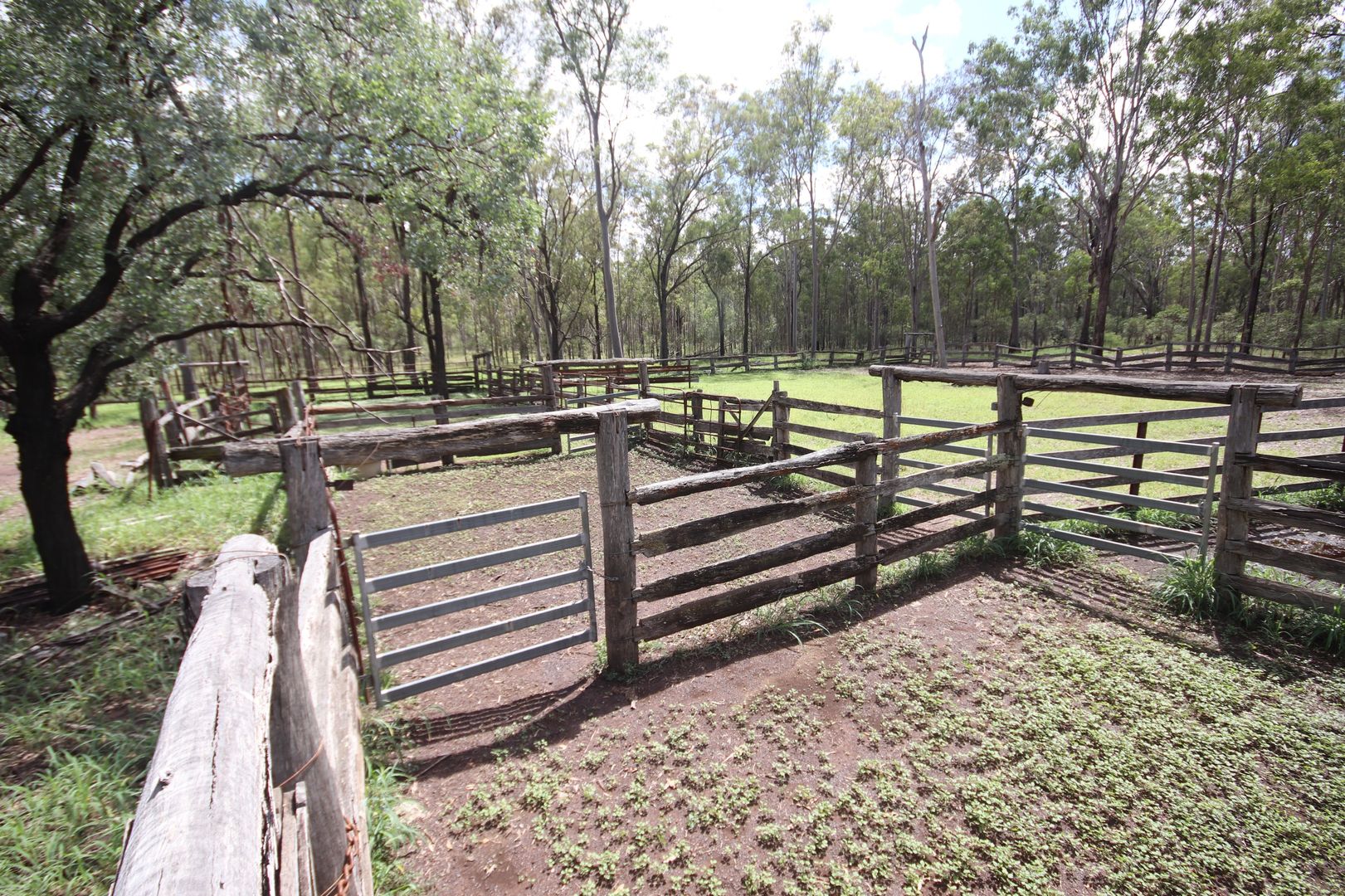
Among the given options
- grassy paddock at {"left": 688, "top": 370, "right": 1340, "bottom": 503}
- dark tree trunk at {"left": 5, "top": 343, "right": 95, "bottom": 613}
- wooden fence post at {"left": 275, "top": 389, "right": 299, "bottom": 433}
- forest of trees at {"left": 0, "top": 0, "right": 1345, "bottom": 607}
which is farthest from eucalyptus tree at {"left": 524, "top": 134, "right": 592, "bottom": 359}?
dark tree trunk at {"left": 5, "top": 343, "right": 95, "bottom": 613}

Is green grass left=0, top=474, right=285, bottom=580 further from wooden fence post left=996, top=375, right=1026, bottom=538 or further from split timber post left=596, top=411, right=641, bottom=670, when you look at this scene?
wooden fence post left=996, top=375, right=1026, bottom=538

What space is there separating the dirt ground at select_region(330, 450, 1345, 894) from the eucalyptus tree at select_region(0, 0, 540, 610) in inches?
161

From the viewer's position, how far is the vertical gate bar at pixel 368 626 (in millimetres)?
3329

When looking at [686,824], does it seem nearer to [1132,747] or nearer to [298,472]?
[1132,747]

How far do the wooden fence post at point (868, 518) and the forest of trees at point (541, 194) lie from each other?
4.10m

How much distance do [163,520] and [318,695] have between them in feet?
26.5

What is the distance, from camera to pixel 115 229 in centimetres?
550

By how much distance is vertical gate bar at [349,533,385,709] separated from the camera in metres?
3.33

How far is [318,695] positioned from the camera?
7.05 ft

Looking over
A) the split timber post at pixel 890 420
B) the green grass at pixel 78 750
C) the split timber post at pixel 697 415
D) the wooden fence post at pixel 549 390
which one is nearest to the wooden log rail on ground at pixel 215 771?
the green grass at pixel 78 750

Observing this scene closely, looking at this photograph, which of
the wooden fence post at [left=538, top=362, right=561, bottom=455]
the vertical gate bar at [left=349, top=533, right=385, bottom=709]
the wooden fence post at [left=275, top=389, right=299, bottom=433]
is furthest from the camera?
the wooden fence post at [left=538, top=362, right=561, bottom=455]

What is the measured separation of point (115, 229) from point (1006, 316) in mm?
64552

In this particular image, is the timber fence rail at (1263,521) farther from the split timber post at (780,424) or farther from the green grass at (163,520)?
the green grass at (163,520)

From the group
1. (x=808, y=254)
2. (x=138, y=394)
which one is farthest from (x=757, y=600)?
(x=808, y=254)
